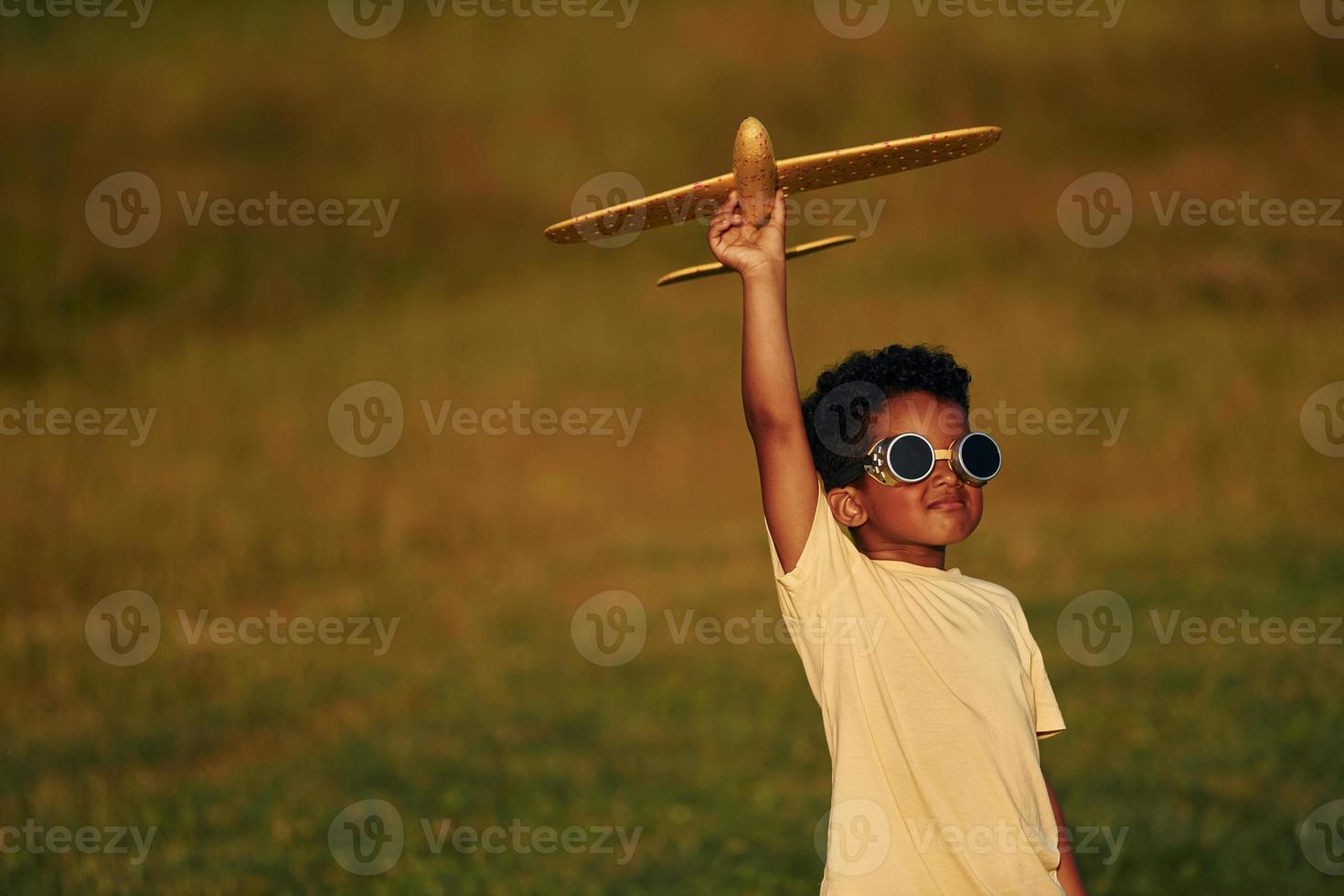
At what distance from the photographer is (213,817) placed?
8.55 meters

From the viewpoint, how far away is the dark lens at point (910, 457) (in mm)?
3545

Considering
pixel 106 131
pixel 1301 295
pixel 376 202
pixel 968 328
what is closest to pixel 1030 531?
pixel 968 328

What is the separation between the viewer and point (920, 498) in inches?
142

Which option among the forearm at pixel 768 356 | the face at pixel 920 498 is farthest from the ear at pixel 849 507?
the forearm at pixel 768 356

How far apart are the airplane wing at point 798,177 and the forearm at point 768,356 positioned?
0.17 m

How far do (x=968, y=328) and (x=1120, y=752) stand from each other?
37.7 feet

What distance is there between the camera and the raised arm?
3287 mm

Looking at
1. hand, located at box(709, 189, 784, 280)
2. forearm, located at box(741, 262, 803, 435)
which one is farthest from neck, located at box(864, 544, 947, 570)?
hand, located at box(709, 189, 784, 280)

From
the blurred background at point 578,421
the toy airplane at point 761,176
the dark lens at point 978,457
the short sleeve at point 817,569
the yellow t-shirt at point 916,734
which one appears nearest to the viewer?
the toy airplane at point 761,176

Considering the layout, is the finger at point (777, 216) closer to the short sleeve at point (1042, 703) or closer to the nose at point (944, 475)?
the nose at point (944, 475)

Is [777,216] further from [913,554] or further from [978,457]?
[913,554]

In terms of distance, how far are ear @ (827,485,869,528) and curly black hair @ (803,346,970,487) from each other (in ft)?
0.15

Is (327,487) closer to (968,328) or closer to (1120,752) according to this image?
(968,328)

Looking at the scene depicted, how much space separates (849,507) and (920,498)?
168mm
